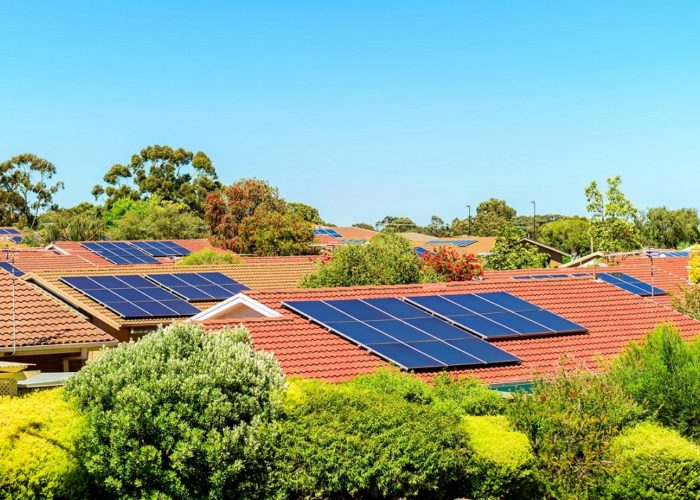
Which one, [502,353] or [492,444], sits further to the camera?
[502,353]

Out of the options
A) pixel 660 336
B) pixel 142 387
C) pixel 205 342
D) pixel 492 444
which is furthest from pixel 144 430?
pixel 660 336

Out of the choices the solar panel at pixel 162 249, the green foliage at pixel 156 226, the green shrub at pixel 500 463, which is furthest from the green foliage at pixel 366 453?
the green foliage at pixel 156 226

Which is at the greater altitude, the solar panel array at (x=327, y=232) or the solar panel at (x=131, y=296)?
the solar panel array at (x=327, y=232)

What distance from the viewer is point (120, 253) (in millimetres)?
55531

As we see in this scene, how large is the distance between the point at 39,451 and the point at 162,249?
4811 cm

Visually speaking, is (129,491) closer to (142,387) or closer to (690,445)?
(142,387)

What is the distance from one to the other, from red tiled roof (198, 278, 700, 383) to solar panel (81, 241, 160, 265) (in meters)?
30.6

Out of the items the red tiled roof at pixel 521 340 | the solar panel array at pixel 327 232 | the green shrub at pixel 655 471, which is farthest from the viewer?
the solar panel array at pixel 327 232

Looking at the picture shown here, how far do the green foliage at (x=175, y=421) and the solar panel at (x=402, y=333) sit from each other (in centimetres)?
601

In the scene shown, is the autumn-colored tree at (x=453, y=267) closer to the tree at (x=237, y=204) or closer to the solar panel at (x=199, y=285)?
the solar panel at (x=199, y=285)

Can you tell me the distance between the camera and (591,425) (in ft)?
51.5

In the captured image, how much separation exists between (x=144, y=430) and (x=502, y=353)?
32.5 ft

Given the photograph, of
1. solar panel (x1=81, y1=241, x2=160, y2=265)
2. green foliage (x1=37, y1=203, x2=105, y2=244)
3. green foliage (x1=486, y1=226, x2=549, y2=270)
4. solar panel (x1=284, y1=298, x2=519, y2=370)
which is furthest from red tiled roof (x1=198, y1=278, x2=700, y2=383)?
green foliage (x1=37, y1=203, x2=105, y2=244)

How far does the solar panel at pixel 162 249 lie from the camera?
58.1 metres
